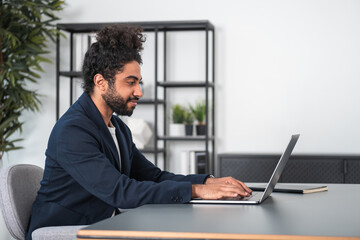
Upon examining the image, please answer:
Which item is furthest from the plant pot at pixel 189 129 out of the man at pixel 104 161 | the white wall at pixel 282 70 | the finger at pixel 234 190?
the finger at pixel 234 190

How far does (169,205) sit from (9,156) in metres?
3.64

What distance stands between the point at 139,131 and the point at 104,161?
2.80 metres

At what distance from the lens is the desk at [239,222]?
119 cm

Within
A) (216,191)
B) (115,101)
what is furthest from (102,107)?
(216,191)

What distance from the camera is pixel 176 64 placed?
479 cm

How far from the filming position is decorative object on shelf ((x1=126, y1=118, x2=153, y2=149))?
14.9ft

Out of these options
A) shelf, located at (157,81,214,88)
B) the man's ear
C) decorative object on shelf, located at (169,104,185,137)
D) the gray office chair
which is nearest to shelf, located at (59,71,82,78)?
shelf, located at (157,81,214,88)

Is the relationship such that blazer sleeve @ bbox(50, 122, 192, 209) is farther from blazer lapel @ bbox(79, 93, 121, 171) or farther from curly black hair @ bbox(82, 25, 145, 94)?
curly black hair @ bbox(82, 25, 145, 94)

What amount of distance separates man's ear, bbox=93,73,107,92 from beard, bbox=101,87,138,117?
0.03 m

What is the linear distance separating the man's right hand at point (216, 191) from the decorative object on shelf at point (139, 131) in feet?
9.19

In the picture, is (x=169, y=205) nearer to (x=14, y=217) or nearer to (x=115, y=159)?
(x=115, y=159)

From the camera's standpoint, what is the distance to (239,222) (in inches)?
52.3

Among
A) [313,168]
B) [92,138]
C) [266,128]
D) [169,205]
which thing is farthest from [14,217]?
[266,128]

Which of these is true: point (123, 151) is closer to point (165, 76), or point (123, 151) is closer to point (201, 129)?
point (201, 129)
